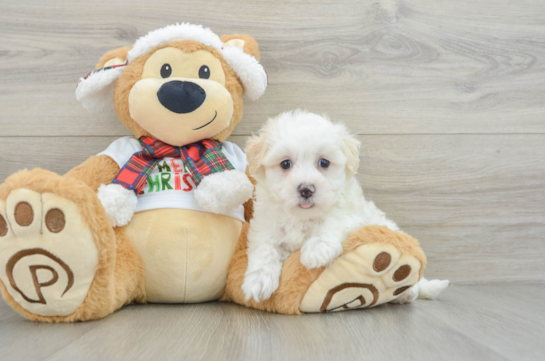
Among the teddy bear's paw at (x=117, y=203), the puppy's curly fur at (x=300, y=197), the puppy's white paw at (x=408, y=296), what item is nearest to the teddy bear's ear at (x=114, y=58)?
the teddy bear's paw at (x=117, y=203)

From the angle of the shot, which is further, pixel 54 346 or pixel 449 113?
pixel 449 113

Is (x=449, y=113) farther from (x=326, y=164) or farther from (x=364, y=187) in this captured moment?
(x=326, y=164)

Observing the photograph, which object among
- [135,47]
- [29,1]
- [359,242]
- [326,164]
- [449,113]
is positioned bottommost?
[359,242]

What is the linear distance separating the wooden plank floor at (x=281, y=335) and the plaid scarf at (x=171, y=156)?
0.36 m

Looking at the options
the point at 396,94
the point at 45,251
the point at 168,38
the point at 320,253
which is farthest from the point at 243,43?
the point at 45,251

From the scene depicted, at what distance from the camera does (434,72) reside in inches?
64.9

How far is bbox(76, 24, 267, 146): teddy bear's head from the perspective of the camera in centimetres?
121

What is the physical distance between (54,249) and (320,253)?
62 cm

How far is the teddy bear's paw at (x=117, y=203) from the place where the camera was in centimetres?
113

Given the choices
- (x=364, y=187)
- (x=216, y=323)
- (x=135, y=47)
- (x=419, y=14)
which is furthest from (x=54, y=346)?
(x=419, y=14)

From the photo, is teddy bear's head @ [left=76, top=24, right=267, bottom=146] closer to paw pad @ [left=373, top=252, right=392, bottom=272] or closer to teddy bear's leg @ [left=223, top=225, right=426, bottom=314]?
teddy bear's leg @ [left=223, top=225, right=426, bottom=314]

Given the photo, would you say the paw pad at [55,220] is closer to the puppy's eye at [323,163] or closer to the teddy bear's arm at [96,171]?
the teddy bear's arm at [96,171]

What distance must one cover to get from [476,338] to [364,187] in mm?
777

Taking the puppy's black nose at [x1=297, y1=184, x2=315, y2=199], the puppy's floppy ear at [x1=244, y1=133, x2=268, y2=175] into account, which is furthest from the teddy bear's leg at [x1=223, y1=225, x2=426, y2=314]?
the puppy's floppy ear at [x1=244, y1=133, x2=268, y2=175]
